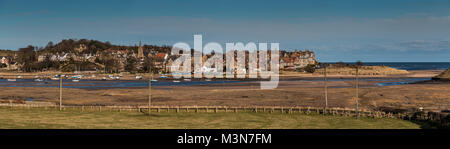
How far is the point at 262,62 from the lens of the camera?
7854 inches

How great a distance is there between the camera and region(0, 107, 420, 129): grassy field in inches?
1294

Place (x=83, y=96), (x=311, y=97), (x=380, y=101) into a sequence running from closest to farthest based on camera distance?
1. (x=380, y=101)
2. (x=311, y=97)
3. (x=83, y=96)

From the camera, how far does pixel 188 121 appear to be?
37.0 meters

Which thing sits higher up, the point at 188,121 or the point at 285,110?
the point at 285,110

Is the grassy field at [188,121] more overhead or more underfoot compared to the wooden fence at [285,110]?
more underfoot

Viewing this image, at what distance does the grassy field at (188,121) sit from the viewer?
32875 mm

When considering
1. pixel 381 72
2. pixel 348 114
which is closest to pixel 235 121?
pixel 348 114

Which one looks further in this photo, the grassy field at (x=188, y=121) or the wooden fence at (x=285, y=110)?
the wooden fence at (x=285, y=110)

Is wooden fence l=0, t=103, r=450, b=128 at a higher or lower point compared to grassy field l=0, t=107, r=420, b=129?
higher

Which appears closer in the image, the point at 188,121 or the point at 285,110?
the point at 188,121

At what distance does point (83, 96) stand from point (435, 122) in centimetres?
5591

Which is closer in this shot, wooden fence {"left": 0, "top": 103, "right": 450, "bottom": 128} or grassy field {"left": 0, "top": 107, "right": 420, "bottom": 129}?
grassy field {"left": 0, "top": 107, "right": 420, "bottom": 129}
